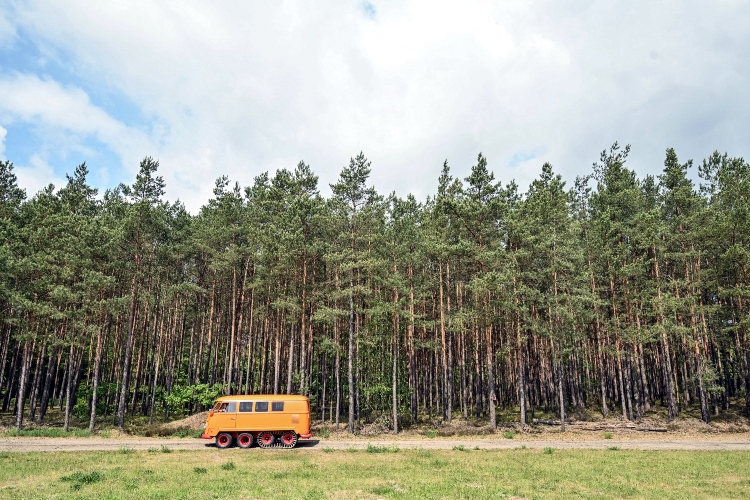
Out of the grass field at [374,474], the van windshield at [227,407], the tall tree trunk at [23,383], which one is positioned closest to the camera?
the grass field at [374,474]

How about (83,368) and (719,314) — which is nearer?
(719,314)

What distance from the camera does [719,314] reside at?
110 ft

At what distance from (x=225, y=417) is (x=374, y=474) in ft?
35.9

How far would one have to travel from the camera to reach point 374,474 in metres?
15.1

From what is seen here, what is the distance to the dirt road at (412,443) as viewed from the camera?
880 inches

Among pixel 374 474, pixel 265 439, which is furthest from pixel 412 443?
pixel 374 474

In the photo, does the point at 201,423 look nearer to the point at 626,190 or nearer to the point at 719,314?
the point at 626,190

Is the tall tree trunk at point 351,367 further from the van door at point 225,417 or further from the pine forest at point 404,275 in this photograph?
the van door at point 225,417

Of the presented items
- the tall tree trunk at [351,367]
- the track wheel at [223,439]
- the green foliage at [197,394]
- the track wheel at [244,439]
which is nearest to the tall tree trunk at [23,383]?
the green foliage at [197,394]

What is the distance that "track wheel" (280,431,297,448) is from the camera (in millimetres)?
22500

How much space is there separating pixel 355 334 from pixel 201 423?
12605 millimetres

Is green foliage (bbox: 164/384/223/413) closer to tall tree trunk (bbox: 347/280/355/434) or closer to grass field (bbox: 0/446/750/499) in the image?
tall tree trunk (bbox: 347/280/355/434)

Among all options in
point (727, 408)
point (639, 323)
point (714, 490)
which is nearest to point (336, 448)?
point (714, 490)

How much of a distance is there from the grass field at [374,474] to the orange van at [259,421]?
1588mm
